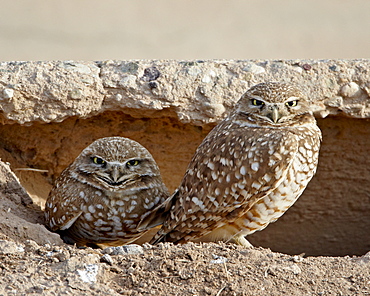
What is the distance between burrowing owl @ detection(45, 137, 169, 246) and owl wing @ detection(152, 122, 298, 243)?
298 millimetres

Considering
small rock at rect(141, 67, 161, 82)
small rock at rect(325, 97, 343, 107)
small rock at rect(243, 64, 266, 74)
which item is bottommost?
small rock at rect(325, 97, 343, 107)

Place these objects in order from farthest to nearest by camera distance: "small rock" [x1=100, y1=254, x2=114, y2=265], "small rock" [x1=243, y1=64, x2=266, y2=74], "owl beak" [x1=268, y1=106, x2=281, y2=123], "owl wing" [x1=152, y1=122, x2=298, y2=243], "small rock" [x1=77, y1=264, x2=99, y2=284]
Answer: "small rock" [x1=243, y1=64, x2=266, y2=74]
"owl beak" [x1=268, y1=106, x2=281, y2=123]
"owl wing" [x1=152, y1=122, x2=298, y2=243]
"small rock" [x1=100, y1=254, x2=114, y2=265]
"small rock" [x1=77, y1=264, x2=99, y2=284]

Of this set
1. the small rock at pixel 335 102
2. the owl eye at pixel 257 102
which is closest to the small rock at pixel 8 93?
the owl eye at pixel 257 102

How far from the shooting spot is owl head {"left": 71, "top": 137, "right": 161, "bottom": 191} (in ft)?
14.6

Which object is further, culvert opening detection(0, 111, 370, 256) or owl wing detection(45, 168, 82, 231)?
culvert opening detection(0, 111, 370, 256)

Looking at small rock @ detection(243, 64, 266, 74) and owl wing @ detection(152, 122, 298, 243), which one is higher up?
small rock @ detection(243, 64, 266, 74)

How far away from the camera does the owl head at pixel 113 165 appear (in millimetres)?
4461

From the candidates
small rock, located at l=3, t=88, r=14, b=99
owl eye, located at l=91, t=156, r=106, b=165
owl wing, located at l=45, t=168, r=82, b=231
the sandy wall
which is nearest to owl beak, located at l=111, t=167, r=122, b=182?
owl eye, located at l=91, t=156, r=106, b=165

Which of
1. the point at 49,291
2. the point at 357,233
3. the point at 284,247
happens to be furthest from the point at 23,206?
the point at 357,233

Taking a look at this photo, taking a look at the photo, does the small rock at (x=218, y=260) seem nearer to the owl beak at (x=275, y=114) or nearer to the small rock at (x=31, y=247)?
the small rock at (x=31, y=247)

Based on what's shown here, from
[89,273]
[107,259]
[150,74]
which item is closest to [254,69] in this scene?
[150,74]

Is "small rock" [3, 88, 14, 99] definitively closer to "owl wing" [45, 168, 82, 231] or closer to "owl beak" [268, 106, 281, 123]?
"owl wing" [45, 168, 82, 231]

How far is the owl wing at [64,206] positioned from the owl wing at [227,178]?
666 millimetres

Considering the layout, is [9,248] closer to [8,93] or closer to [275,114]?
[8,93]
